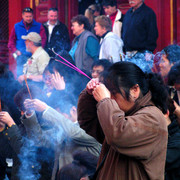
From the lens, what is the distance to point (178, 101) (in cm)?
312

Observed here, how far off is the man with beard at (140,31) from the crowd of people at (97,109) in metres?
0.01

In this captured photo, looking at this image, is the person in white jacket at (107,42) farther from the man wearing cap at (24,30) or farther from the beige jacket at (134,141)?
the beige jacket at (134,141)

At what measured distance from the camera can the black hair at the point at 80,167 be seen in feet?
8.99

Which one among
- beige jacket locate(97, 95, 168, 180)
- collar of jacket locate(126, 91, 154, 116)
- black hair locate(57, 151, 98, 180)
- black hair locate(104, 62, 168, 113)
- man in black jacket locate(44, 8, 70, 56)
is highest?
man in black jacket locate(44, 8, 70, 56)

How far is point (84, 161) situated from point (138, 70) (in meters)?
0.98

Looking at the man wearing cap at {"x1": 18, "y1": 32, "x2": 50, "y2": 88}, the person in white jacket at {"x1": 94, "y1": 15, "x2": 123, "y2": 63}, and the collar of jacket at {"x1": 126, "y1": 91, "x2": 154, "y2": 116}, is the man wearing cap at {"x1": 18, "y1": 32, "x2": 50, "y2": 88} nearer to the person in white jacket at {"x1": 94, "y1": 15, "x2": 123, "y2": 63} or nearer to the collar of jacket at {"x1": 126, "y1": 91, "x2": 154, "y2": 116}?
the person in white jacket at {"x1": 94, "y1": 15, "x2": 123, "y2": 63}

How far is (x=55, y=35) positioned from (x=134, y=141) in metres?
4.81

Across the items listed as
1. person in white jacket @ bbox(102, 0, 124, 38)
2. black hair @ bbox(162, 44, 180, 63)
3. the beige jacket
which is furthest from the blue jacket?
the beige jacket

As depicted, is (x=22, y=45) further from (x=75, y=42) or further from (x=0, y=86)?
(x=0, y=86)

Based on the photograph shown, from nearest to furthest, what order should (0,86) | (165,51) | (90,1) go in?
(165,51) < (0,86) < (90,1)

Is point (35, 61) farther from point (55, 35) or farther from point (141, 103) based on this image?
point (141, 103)

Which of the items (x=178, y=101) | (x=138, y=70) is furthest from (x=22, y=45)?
(x=138, y=70)

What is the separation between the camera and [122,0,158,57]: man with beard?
533 centimetres

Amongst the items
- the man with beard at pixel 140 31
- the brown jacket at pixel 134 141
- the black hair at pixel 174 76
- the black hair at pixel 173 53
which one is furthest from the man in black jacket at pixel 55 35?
the brown jacket at pixel 134 141
